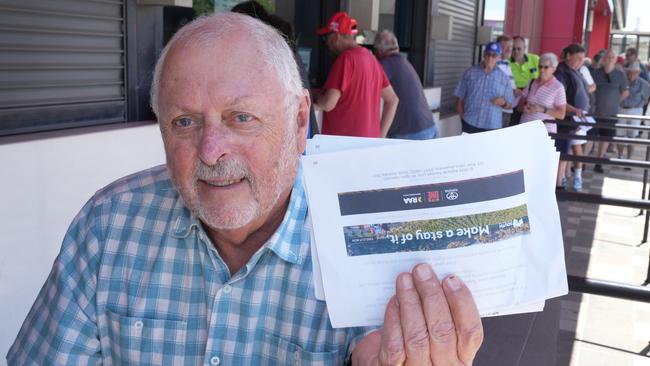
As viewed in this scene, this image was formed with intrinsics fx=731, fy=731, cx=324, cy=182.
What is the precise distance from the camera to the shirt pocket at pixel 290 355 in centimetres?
148

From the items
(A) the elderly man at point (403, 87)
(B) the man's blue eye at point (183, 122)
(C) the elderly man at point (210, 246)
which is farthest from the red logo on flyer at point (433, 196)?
(A) the elderly man at point (403, 87)

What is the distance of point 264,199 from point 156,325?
1.21 feet

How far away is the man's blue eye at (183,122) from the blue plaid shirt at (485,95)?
6.73 meters

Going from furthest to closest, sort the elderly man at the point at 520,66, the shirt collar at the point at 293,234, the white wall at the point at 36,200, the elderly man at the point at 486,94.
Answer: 1. the elderly man at the point at 520,66
2. the elderly man at the point at 486,94
3. the white wall at the point at 36,200
4. the shirt collar at the point at 293,234

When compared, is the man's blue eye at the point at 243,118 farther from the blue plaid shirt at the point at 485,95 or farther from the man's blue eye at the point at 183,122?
the blue plaid shirt at the point at 485,95

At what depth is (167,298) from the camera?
1601 millimetres

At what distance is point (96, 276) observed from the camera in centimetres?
166

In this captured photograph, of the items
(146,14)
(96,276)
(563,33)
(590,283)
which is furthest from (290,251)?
(563,33)

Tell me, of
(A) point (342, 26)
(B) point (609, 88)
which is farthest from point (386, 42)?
(B) point (609, 88)

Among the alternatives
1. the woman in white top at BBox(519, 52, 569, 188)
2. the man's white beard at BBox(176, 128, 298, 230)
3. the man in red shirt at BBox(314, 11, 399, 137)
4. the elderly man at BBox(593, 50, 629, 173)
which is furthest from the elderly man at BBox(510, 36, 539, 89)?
the man's white beard at BBox(176, 128, 298, 230)

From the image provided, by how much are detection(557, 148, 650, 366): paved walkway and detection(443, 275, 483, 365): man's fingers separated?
295 cm

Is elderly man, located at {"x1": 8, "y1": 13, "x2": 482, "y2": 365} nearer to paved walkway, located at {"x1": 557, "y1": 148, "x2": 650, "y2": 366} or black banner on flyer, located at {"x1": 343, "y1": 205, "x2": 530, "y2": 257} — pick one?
black banner on flyer, located at {"x1": 343, "y1": 205, "x2": 530, "y2": 257}

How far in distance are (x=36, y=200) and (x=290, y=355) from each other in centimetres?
212

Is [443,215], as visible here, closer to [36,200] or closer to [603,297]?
[36,200]
